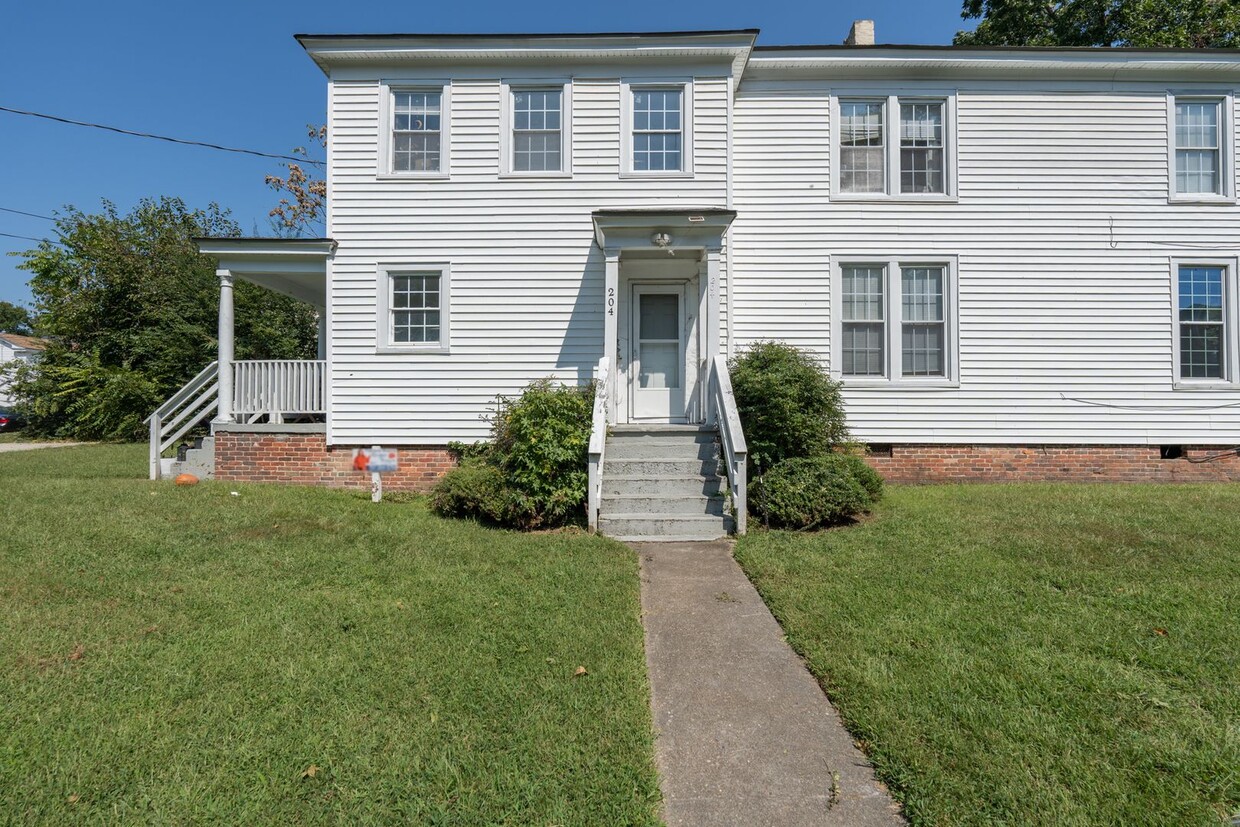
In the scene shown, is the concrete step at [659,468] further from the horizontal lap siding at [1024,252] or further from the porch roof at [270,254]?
the porch roof at [270,254]

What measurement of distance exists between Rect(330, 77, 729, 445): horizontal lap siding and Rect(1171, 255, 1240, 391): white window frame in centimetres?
842

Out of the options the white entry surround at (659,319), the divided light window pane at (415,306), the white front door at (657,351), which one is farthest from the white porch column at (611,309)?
the divided light window pane at (415,306)

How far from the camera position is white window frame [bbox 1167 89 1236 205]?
380 inches

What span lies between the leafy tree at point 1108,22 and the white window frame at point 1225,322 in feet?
24.2

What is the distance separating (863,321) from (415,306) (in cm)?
722

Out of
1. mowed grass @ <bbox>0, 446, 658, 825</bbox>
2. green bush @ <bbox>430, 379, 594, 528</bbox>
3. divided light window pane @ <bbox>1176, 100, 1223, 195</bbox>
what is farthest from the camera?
divided light window pane @ <bbox>1176, 100, 1223, 195</bbox>

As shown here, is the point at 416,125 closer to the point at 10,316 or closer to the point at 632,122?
the point at 632,122

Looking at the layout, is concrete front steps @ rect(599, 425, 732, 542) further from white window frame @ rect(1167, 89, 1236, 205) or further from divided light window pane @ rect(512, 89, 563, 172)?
white window frame @ rect(1167, 89, 1236, 205)

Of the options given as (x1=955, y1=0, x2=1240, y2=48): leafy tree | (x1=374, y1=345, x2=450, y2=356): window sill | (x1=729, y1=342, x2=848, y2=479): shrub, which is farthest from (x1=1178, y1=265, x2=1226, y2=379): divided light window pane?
(x1=374, y1=345, x2=450, y2=356): window sill

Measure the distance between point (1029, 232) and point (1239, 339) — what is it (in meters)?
3.69

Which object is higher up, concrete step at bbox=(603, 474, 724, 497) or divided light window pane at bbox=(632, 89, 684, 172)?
divided light window pane at bbox=(632, 89, 684, 172)

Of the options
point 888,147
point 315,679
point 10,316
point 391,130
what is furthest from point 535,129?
point 10,316

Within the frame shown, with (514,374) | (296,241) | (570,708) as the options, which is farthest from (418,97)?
(570,708)

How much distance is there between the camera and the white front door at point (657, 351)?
9797 millimetres
